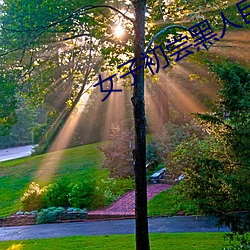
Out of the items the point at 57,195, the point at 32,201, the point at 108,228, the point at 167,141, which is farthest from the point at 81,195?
the point at 167,141

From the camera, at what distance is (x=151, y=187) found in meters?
12.9

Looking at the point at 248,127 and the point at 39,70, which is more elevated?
the point at 39,70

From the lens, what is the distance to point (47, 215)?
10.6 meters

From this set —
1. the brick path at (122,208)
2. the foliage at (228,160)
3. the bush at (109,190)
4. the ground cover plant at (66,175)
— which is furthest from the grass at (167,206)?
the foliage at (228,160)

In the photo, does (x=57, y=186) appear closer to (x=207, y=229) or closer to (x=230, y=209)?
(x=207, y=229)

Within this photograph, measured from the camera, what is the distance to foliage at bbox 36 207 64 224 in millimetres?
10508

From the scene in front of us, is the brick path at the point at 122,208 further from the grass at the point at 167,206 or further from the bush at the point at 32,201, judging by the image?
the bush at the point at 32,201

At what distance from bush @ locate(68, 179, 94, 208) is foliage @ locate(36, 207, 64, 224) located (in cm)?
53

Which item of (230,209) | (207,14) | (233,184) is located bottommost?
(230,209)

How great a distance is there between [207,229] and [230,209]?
422 centimetres

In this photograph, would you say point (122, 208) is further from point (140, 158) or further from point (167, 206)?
point (140, 158)

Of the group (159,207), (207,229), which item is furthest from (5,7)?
(207,229)

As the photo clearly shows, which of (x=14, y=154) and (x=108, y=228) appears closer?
(x=108, y=228)

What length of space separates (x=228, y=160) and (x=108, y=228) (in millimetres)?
5598
